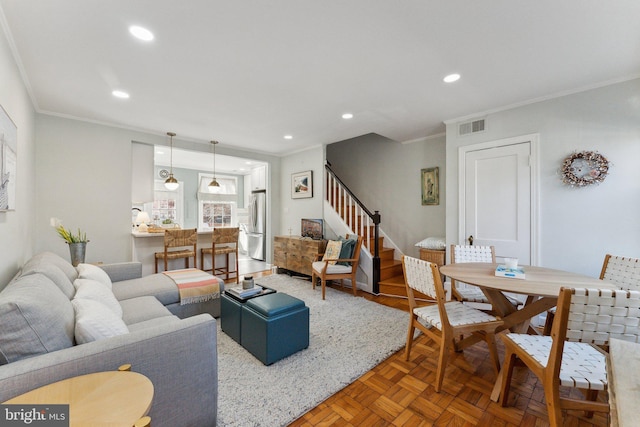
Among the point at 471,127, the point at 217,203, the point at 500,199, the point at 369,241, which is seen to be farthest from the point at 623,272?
the point at 217,203

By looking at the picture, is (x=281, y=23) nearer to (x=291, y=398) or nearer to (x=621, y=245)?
(x=291, y=398)

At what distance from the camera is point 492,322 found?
195 cm

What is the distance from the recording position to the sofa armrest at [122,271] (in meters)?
2.97

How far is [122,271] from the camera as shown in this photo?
9.96 ft

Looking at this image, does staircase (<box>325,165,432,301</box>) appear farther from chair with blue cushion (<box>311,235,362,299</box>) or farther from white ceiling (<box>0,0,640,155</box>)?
white ceiling (<box>0,0,640,155</box>)

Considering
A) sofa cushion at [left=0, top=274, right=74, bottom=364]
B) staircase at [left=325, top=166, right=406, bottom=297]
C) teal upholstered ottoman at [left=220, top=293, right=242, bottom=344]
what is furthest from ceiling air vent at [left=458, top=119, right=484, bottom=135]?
sofa cushion at [left=0, top=274, right=74, bottom=364]

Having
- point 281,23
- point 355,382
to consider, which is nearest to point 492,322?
point 355,382

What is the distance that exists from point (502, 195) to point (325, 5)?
112 inches

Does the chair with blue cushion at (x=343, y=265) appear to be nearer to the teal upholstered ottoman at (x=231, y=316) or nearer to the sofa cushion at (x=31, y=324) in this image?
the teal upholstered ottoman at (x=231, y=316)

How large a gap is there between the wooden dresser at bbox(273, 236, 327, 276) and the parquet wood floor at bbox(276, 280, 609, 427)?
2574 millimetres

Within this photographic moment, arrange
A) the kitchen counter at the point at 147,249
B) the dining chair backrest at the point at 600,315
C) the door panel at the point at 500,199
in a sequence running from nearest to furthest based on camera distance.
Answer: the dining chair backrest at the point at 600,315
the door panel at the point at 500,199
the kitchen counter at the point at 147,249

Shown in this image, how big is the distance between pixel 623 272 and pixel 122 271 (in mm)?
4772

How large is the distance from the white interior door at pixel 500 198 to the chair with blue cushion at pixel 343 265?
4.97 ft

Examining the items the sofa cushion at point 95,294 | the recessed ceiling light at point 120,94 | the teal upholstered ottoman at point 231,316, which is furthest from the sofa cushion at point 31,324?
the recessed ceiling light at point 120,94
